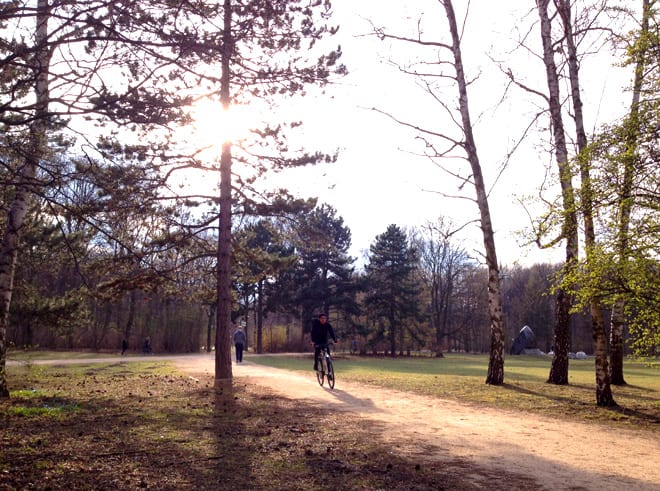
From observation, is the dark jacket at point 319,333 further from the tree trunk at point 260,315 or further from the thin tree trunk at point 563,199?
the tree trunk at point 260,315

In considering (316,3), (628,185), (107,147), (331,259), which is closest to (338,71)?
(316,3)

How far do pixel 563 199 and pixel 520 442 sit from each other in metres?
5.46

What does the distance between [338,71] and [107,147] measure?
236 inches

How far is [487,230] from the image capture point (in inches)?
587

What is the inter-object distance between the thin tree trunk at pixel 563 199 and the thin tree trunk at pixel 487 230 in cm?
172

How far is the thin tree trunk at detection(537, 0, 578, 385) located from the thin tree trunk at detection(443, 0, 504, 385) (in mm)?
1716

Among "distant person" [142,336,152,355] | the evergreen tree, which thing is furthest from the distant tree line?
"distant person" [142,336,152,355]

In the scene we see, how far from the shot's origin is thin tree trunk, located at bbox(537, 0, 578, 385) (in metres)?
10.1

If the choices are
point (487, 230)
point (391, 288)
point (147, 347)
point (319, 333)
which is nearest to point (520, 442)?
point (319, 333)

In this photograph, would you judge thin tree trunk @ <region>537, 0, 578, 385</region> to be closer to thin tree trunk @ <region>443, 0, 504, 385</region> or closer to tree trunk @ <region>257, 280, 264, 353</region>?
thin tree trunk @ <region>443, 0, 504, 385</region>

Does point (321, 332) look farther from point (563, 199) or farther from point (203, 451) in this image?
point (203, 451)

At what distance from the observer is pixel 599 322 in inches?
434

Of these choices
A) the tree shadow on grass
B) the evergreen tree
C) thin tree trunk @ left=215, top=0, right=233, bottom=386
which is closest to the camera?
the tree shadow on grass

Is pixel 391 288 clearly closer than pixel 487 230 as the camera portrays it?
No
